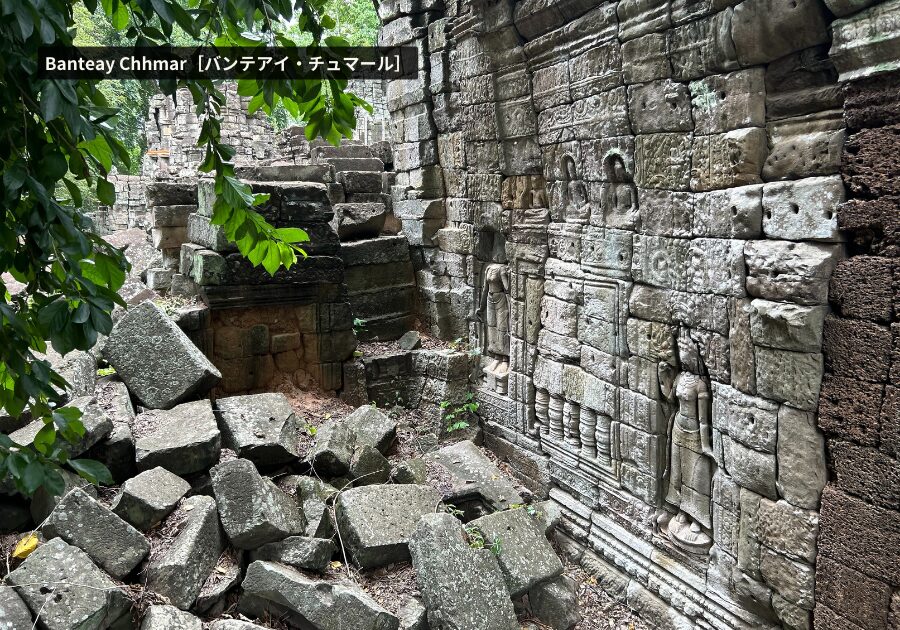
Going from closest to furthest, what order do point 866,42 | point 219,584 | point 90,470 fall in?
point 90,470
point 866,42
point 219,584

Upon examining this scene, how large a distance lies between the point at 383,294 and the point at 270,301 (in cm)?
185

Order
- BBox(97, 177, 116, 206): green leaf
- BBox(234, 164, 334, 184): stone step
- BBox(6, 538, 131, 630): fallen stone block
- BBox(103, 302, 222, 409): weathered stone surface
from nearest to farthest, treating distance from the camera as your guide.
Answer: BBox(97, 177, 116, 206): green leaf
BBox(6, 538, 131, 630): fallen stone block
BBox(103, 302, 222, 409): weathered stone surface
BBox(234, 164, 334, 184): stone step

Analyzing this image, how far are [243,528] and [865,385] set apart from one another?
3523 millimetres

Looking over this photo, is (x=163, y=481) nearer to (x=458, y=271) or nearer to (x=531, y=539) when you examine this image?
(x=531, y=539)

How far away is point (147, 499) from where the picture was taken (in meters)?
4.15

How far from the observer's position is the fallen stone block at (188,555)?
3742 mm

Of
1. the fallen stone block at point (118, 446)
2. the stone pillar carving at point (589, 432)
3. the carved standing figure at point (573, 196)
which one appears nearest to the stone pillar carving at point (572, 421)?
the stone pillar carving at point (589, 432)

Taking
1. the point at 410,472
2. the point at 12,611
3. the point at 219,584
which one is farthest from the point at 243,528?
the point at 410,472

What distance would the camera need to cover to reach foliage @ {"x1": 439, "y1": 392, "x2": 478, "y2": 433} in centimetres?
714

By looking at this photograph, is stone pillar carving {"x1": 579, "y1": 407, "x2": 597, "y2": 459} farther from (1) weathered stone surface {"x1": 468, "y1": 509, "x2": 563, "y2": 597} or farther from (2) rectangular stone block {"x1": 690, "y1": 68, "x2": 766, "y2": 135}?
(2) rectangular stone block {"x1": 690, "y1": 68, "x2": 766, "y2": 135}

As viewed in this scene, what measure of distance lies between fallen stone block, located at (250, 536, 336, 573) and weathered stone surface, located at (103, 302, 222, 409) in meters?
1.53

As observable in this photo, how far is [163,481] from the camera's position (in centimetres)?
436

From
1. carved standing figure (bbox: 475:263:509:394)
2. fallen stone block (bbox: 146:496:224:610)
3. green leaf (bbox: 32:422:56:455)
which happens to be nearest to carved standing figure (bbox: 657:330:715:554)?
carved standing figure (bbox: 475:263:509:394)

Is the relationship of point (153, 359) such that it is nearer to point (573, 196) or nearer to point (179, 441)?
point (179, 441)
